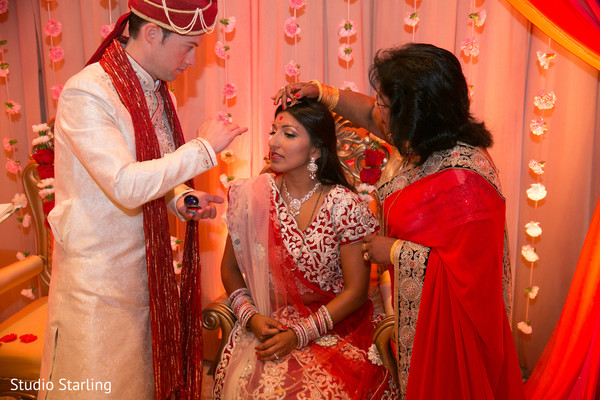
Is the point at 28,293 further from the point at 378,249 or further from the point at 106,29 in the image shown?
the point at 378,249

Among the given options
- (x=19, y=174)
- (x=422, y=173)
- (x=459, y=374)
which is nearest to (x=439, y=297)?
(x=459, y=374)

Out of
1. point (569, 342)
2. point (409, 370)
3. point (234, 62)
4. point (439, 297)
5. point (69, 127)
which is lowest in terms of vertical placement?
point (569, 342)

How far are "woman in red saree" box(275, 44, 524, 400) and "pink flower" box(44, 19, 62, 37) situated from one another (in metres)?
2.28

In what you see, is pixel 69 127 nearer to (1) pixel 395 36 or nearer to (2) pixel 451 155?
(2) pixel 451 155

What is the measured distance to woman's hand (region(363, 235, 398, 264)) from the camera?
1938 mm

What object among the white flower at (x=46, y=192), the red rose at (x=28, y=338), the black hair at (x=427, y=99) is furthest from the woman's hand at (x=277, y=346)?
the white flower at (x=46, y=192)

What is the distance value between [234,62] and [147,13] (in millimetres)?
1317

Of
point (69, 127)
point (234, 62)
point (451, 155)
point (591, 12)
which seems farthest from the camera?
point (234, 62)

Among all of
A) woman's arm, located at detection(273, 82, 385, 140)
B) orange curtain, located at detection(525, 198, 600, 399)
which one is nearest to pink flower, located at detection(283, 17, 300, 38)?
woman's arm, located at detection(273, 82, 385, 140)

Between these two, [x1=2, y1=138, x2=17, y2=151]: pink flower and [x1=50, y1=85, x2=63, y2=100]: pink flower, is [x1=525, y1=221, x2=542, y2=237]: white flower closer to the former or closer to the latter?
[x1=50, y1=85, x2=63, y2=100]: pink flower

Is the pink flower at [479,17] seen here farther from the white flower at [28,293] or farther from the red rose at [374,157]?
the white flower at [28,293]

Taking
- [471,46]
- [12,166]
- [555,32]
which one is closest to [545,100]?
[555,32]

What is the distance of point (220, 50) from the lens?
9.80 ft

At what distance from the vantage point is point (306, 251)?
7.27ft
